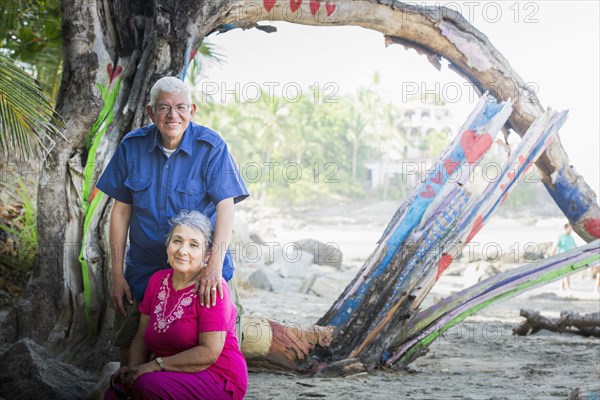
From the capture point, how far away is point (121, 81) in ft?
16.4

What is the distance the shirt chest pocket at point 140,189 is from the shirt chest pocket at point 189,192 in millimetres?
150

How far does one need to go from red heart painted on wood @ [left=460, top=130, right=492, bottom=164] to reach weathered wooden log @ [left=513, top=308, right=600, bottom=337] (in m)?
2.24

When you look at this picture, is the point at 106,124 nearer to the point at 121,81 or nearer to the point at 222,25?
the point at 121,81

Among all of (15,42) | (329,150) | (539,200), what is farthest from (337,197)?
(15,42)

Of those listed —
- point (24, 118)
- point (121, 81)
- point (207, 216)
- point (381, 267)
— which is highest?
point (121, 81)

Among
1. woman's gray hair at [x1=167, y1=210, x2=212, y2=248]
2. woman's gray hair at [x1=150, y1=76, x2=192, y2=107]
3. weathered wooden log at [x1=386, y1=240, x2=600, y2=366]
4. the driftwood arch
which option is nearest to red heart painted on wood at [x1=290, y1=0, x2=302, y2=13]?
the driftwood arch

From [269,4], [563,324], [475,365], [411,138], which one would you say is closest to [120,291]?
[269,4]

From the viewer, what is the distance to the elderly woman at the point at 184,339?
292 cm

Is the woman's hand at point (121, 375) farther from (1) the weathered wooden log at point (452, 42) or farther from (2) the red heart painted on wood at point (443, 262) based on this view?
(1) the weathered wooden log at point (452, 42)

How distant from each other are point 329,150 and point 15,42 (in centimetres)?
3558

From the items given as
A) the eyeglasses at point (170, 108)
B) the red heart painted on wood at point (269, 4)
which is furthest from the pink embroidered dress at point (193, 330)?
the red heart painted on wood at point (269, 4)

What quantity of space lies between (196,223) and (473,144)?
2.79 metres

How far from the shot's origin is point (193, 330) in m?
3.02

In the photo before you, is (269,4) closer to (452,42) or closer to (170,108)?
(452,42)
